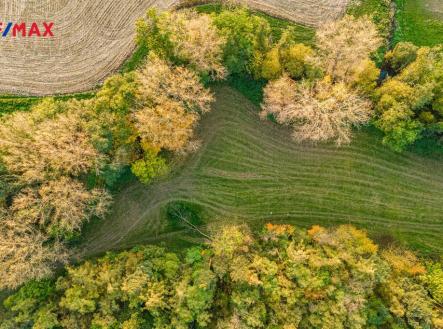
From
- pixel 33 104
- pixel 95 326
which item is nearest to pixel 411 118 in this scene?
pixel 95 326

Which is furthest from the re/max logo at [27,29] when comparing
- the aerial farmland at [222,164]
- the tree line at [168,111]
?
the tree line at [168,111]

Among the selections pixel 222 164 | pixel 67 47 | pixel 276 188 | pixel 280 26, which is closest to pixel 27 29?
pixel 67 47

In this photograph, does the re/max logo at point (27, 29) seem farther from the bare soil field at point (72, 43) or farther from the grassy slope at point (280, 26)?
the grassy slope at point (280, 26)

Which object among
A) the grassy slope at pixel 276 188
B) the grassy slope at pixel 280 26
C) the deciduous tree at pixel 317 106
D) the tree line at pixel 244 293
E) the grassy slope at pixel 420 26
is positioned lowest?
the tree line at pixel 244 293

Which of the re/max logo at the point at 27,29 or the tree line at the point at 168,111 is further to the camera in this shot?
the re/max logo at the point at 27,29

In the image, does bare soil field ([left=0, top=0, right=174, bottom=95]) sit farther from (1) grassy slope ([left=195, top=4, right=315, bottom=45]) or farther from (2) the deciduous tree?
(2) the deciduous tree

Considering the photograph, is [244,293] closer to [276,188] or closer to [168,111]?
[276,188]
